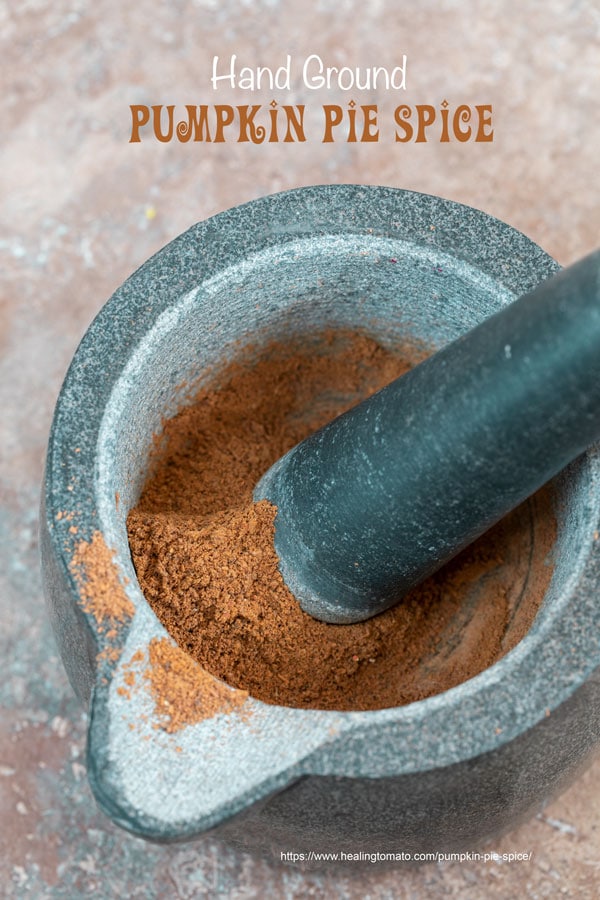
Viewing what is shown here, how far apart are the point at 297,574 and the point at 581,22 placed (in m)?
1.97

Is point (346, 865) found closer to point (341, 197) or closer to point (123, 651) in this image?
point (123, 651)

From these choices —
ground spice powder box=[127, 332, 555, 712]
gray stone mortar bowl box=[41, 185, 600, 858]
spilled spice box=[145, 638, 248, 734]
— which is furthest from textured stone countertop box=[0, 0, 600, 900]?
spilled spice box=[145, 638, 248, 734]

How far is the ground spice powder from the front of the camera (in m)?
1.83

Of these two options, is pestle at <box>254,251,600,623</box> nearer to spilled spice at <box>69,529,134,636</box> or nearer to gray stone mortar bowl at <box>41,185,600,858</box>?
gray stone mortar bowl at <box>41,185,600,858</box>

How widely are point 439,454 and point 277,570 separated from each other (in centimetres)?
48

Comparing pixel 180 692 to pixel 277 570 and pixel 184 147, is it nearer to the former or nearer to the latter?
pixel 277 570

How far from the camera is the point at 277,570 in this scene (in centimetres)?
190

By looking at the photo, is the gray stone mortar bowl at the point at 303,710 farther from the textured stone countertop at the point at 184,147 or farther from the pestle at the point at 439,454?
the textured stone countertop at the point at 184,147

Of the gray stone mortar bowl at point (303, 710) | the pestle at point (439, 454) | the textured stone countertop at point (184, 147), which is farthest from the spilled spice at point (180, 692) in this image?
the textured stone countertop at point (184, 147)

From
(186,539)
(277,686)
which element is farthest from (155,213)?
(277,686)

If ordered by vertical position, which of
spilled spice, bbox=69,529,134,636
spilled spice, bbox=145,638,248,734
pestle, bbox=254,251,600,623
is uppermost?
pestle, bbox=254,251,600,623

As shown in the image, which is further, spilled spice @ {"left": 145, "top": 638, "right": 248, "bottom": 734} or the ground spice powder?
the ground spice powder

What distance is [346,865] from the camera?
204 centimetres

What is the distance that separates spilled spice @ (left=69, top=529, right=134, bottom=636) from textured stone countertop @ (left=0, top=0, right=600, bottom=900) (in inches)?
39.6
